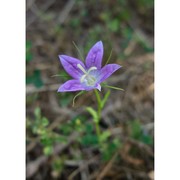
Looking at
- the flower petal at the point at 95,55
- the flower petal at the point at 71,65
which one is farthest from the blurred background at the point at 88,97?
the flower petal at the point at 95,55

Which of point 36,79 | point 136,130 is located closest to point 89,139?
point 136,130

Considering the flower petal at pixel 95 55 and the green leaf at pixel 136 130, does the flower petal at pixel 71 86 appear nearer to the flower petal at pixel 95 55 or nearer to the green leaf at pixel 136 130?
the flower petal at pixel 95 55

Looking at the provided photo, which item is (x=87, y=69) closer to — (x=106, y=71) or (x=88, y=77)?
(x=88, y=77)

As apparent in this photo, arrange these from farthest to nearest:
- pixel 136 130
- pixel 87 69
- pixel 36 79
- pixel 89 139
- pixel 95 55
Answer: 1. pixel 36 79
2. pixel 136 130
3. pixel 89 139
4. pixel 87 69
5. pixel 95 55

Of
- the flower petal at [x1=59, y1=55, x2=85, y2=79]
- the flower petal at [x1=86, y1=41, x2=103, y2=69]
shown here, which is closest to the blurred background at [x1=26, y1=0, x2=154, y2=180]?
the flower petal at [x1=59, y1=55, x2=85, y2=79]

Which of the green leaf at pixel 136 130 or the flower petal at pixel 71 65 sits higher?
the flower petal at pixel 71 65

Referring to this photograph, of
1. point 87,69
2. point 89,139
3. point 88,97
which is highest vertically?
point 87,69

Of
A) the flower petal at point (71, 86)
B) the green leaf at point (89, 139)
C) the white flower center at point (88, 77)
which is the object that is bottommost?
the green leaf at point (89, 139)

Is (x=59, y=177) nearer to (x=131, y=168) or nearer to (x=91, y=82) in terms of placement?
(x=131, y=168)
